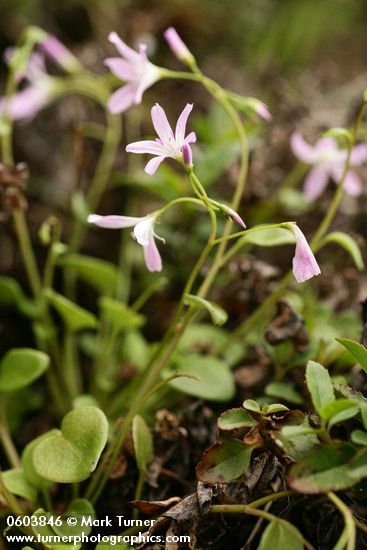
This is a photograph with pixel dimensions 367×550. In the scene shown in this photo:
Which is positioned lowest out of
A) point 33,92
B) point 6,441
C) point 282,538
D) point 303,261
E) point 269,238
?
point 6,441

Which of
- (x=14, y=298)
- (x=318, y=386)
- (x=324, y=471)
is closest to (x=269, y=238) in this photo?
(x=318, y=386)

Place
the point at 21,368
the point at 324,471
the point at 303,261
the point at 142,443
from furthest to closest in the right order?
1. the point at 21,368
2. the point at 142,443
3. the point at 303,261
4. the point at 324,471

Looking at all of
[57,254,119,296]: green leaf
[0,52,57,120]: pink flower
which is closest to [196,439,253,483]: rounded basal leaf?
[57,254,119,296]: green leaf

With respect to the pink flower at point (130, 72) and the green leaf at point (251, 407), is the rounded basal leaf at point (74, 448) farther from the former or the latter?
the pink flower at point (130, 72)

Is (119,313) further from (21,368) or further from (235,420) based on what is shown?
(235,420)

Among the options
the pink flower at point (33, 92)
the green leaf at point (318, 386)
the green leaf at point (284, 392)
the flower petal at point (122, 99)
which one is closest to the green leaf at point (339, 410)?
the green leaf at point (318, 386)

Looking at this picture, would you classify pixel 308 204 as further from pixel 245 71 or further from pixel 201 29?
pixel 201 29
